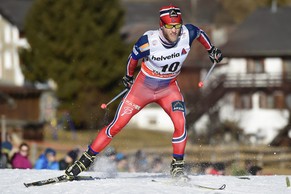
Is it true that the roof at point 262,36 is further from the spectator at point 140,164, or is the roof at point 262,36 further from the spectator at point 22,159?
the spectator at point 22,159

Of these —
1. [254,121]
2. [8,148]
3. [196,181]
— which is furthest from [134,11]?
[196,181]

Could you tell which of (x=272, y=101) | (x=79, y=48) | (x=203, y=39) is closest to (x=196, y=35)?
(x=203, y=39)

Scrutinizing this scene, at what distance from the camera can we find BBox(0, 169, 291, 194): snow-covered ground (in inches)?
444

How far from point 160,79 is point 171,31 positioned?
→ 664 mm

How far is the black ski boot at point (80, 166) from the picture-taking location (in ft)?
39.7

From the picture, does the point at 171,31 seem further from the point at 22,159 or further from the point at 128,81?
the point at 22,159

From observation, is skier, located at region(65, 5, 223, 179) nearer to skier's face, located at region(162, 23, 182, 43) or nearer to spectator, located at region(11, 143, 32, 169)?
skier's face, located at region(162, 23, 182, 43)

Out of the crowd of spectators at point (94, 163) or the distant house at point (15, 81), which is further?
the distant house at point (15, 81)

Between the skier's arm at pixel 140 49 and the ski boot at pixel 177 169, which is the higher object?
the skier's arm at pixel 140 49

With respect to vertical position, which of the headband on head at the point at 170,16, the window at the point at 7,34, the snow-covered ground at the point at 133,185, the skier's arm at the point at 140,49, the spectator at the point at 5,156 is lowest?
the snow-covered ground at the point at 133,185

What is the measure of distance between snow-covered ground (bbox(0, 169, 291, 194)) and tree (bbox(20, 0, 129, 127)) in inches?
1598

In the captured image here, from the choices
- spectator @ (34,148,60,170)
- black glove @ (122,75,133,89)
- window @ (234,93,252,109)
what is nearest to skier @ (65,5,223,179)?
black glove @ (122,75,133,89)

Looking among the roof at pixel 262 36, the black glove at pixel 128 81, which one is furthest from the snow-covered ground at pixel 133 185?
the roof at pixel 262 36

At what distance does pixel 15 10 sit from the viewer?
6762 centimetres
